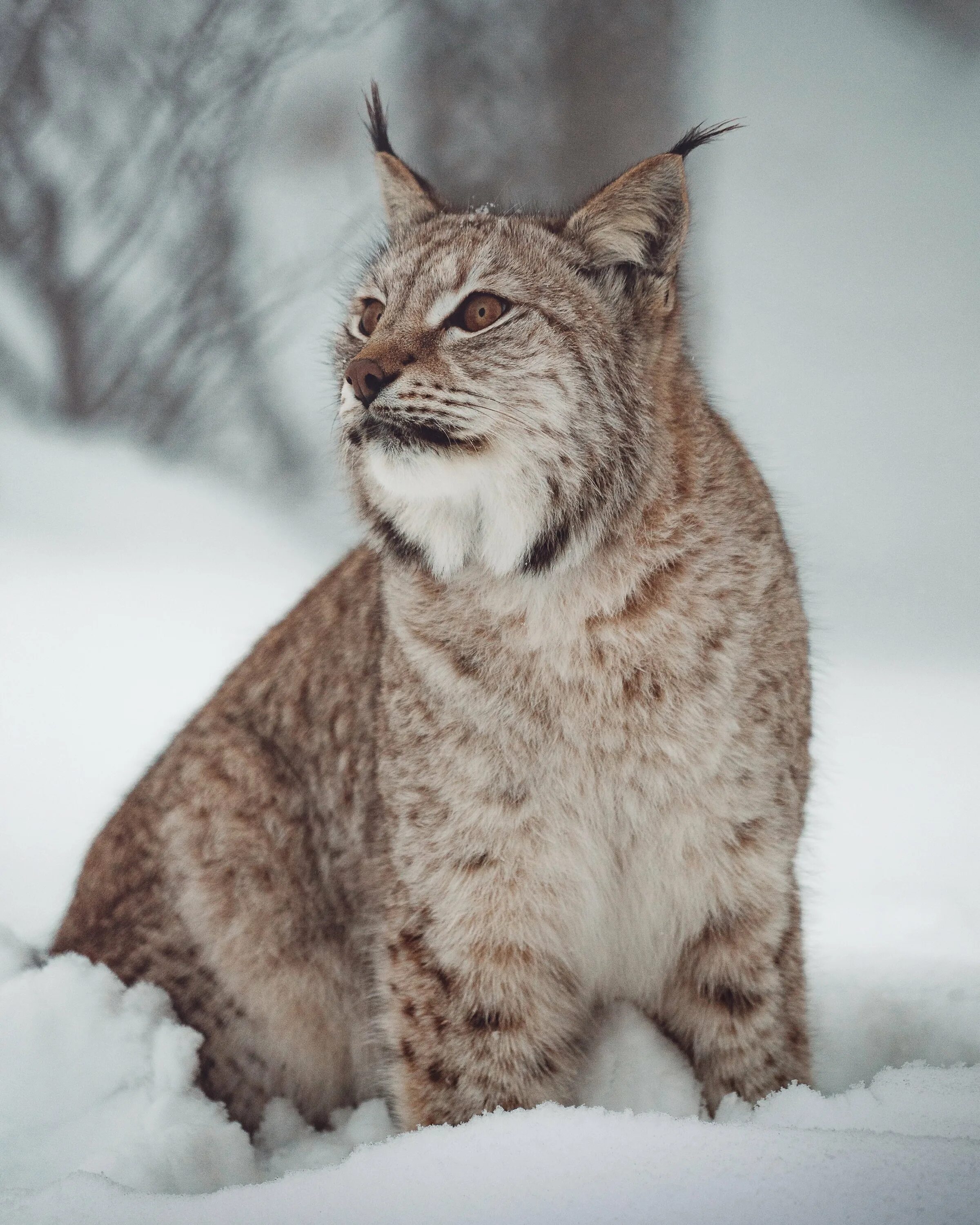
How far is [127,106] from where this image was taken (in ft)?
13.0

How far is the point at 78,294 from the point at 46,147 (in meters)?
0.55

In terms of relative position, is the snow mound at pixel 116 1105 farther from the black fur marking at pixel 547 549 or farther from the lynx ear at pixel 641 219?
the lynx ear at pixel 641 219

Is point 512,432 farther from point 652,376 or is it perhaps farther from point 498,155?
point 498,155

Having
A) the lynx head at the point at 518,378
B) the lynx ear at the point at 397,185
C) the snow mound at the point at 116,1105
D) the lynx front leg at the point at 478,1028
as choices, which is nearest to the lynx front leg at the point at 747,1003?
the lynx front leg at the point at 478,1028

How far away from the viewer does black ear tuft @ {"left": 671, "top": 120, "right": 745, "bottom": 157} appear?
2.14 metres

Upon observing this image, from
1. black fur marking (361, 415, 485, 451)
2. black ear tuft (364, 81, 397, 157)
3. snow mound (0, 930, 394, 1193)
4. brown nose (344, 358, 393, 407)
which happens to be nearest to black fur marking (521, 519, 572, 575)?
black fur marking (361, 415, 485, 451)

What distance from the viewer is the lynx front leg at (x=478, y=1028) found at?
2.10 metres

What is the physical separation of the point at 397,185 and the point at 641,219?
0.70 m

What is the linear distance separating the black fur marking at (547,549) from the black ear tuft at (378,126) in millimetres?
1089

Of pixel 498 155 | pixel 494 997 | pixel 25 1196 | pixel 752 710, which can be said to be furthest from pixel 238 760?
pixel 498 155

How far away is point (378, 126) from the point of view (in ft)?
8.50

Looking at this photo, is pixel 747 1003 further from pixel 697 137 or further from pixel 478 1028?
pixel 697 137

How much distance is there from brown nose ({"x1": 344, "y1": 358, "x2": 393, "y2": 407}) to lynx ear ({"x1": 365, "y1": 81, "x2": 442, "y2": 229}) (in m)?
0.75

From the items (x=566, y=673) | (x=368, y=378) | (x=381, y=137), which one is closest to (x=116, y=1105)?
(x=566, y=673)
